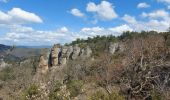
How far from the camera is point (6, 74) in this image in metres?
104

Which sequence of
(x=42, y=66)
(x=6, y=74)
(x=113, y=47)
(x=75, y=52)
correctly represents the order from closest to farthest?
1. (x=113, y=47)
2. (x=6, y=74)
3. (x=75, y=52)
4. (x=42, y=66)

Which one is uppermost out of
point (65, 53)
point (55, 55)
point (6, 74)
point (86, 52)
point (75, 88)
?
point (86, 52)

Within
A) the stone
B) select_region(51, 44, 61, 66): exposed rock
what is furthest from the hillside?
select_region(51, 44, 61, 66): exposed rock

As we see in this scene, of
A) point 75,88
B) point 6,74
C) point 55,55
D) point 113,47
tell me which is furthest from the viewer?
point 55,55

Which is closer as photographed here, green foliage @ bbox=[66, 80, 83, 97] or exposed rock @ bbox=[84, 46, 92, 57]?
green foliage @ bbox=[66, 80, 83, 97]

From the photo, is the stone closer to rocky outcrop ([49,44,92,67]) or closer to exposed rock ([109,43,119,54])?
rocky outcrop ([49,44,92,67])

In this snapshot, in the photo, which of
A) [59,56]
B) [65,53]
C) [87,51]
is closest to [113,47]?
[87,51]

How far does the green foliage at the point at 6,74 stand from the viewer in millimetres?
100469

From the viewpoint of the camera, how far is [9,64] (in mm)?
124875

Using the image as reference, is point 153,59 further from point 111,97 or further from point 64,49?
point 64,49

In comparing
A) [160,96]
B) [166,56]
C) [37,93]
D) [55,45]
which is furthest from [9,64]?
[160,96]

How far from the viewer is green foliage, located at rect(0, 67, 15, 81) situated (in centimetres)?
10047

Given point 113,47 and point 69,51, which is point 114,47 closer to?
point 113,47

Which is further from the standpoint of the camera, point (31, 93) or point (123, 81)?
point (123, 81)
